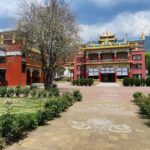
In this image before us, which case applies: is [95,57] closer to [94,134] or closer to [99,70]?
[99,70]

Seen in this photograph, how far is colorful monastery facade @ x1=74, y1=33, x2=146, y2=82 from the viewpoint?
55906mm

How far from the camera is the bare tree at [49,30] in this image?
24953 mm

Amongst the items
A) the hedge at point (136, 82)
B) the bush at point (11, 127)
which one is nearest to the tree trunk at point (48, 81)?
the bush at point (11, 127)

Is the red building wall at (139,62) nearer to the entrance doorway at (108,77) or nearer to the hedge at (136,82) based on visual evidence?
the entrance doorway at (108,77)

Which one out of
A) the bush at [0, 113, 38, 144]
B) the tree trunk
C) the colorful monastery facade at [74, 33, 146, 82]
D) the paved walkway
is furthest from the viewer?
the colorful monastery facade at [74, 33, 146, 82]

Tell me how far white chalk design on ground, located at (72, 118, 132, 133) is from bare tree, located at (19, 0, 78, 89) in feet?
50.0

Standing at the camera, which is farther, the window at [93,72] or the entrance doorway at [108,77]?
the entrance doorway at [108,77]

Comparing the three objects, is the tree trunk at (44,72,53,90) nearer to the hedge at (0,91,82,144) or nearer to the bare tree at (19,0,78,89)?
the bare tree at (19,0,78,89)

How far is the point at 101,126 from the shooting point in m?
9.18

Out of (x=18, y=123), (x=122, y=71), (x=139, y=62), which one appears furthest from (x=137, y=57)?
(x=18, y=123)

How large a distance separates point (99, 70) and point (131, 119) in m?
47.3

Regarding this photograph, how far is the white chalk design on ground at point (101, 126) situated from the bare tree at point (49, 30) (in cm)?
1524

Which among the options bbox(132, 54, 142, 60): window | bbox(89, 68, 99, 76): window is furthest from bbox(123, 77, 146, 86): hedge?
bbox(89, 68, 99, 76): window

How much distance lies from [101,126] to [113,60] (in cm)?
4899
